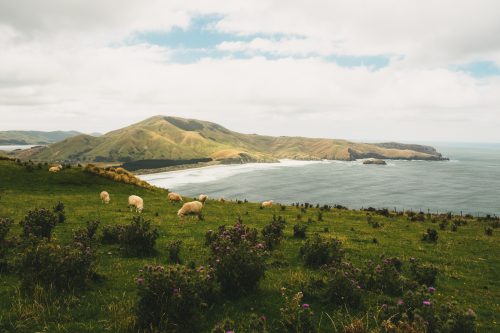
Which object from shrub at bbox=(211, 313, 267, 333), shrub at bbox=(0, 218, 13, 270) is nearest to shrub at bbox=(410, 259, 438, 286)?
shrub at bbox=(211, 313, 267, 333)

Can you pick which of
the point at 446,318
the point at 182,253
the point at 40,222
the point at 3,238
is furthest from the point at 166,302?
the point at 40,222

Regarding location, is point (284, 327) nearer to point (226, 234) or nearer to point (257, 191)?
point (226, 234)

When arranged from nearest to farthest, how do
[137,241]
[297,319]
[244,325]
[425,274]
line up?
[297,319] < [244,325] < [425,274] < [137,241]

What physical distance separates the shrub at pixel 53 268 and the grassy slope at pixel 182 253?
0.55 meters

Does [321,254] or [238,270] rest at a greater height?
[238,270]

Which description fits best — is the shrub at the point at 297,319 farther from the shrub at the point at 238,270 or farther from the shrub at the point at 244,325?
the shrub at the point at 238,270

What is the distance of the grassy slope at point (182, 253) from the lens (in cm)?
891

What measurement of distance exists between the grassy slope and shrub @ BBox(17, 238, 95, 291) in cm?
55

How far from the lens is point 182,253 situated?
16.1 meters

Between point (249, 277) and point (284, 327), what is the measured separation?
240 centimetres

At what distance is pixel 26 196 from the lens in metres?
32.4

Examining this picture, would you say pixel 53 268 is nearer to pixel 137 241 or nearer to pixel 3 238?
pixel 137 241

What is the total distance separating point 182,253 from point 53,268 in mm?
6910

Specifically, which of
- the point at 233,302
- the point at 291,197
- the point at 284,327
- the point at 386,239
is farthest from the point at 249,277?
the point at 291,197
